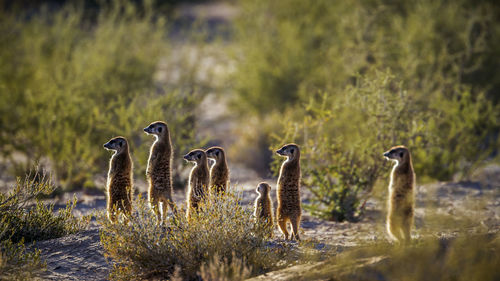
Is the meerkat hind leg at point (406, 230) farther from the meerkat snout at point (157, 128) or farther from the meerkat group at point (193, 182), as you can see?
the meerkat snout at point (157, 128)

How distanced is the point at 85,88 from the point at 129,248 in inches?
271

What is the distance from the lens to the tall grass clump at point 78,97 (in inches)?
391

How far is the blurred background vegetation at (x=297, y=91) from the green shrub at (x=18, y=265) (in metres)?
2.13

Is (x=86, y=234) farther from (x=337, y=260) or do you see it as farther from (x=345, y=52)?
(x=345, y=52)

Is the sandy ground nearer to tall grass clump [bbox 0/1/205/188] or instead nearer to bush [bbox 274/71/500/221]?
bush [bbox 274/71/500/221]

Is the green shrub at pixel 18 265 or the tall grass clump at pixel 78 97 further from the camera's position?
the tall grass clump at pixel 78 97

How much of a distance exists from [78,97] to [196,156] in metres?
5.66

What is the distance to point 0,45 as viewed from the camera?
1273 centimetres

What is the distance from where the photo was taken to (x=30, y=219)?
626 centimetres

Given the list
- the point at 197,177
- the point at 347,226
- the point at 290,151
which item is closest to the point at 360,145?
the point at 347,226

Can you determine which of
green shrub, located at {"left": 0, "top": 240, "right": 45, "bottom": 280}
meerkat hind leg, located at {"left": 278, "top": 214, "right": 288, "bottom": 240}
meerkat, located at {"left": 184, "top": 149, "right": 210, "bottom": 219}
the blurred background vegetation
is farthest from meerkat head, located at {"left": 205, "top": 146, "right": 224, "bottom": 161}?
green shrub, located at {"left": 0, "top": 240, "right": 45, "bottom": 280}

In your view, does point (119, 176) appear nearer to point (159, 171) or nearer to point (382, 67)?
point (159, 171)

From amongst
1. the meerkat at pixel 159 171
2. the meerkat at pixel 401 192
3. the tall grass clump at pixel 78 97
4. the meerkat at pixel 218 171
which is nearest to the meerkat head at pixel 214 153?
the meerkat at pixel 218 171

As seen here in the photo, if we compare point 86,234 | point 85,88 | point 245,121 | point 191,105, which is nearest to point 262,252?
point 86,234
